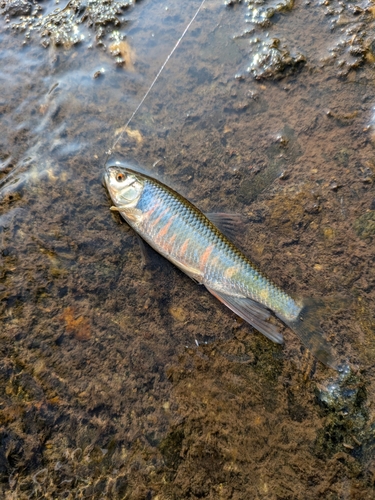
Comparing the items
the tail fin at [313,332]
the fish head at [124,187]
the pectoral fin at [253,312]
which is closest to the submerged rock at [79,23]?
the fish head at [124,187]

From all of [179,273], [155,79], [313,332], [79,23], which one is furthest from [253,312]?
[79,23]

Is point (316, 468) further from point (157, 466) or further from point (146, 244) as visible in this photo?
point (146, 244)

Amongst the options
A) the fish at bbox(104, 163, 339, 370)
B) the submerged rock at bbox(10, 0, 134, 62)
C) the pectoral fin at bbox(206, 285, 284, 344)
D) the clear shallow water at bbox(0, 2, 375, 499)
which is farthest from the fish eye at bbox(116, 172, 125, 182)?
the submerged rock at bbox(10, 0, 134, 62)

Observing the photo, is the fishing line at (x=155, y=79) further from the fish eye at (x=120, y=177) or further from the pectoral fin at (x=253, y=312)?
the pectoral fin at (x=253, y=312)

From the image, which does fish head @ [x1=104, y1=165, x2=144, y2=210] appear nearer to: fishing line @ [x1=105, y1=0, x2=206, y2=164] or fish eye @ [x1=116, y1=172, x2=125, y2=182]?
fish eye @ [x1=116, y1=172, x2=125, y2=182]

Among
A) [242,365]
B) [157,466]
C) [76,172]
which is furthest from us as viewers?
[76,172]

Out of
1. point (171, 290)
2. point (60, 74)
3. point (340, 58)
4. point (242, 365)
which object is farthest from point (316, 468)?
point (60, 74)
